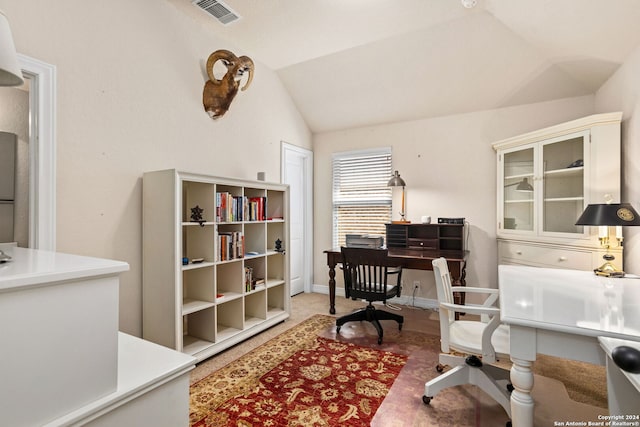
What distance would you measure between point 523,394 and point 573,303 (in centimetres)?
48

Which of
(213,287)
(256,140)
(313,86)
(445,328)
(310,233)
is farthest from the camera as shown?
(310,233)

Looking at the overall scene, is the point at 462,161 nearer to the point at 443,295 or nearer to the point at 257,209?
the point at 443,295

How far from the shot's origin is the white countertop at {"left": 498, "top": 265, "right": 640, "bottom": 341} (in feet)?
3.73

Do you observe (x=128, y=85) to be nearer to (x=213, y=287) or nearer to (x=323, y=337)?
(x=213, y=287)

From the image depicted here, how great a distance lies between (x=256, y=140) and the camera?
3.57m

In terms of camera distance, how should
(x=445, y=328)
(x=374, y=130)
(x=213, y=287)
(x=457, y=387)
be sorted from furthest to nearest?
(x=374, y=130) < (x=213, y=287) < (x=457, y=387) < (x=445, y=328)

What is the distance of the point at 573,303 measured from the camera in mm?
1413

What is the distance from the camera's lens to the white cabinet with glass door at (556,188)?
2.45m

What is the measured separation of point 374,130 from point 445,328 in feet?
9.92

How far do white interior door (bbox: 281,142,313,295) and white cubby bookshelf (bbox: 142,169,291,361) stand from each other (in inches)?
36.9

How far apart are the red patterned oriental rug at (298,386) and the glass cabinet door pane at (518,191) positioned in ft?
6.25

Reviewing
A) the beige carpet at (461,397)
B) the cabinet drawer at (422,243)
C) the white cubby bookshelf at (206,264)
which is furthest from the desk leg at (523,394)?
the cabinet drawer at (422,243)

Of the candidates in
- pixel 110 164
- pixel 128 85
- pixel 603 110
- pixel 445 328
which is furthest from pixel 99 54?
pixel 603 110

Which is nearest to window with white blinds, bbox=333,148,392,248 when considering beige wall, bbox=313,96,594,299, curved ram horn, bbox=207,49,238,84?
beige wall, bbox=313,96,594,299
